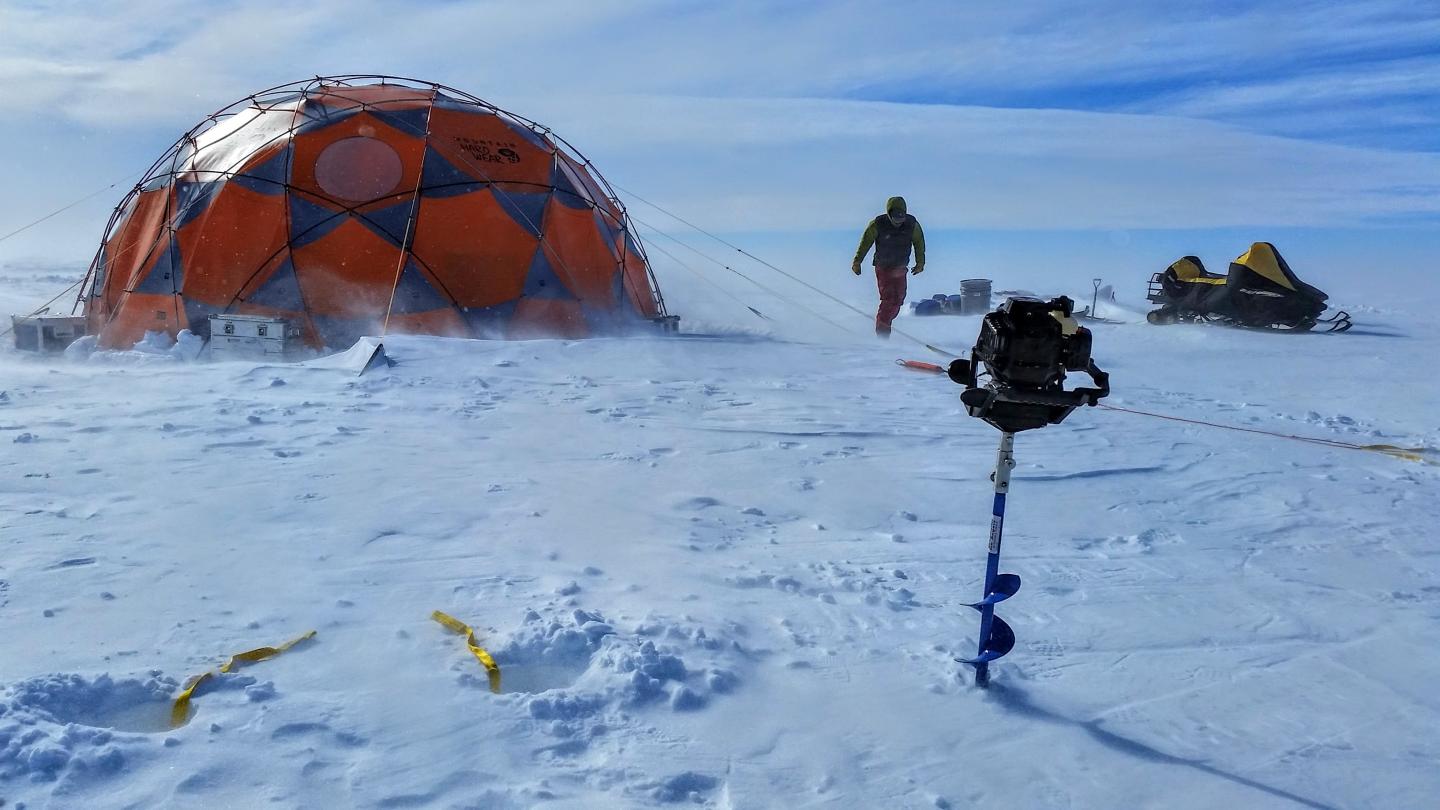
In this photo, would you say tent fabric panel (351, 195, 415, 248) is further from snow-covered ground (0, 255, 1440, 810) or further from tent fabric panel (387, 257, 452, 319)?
snow-covered ground (0, 255, 1440, 810)

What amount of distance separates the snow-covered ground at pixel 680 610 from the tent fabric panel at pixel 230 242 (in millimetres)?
4459

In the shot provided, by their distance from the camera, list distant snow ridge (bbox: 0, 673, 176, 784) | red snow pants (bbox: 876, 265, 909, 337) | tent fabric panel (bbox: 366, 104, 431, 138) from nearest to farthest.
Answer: distant snow ridge (bbox: 0, 673, 176, 784), tent fabric panel (bbox: 366, 104, 431, 138), red snow pants (bbox: 876, 265, 909, 337)

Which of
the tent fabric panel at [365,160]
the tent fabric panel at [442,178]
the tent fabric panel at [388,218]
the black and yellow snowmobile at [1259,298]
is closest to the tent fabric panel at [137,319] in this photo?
the tent fabric panel at [365,160]

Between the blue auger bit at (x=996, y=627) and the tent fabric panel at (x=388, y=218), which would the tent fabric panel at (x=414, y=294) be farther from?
the blue auger bit at (x=996, y=627)

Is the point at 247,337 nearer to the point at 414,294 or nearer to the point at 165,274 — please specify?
the point at 414,294

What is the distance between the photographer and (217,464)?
16.3ft

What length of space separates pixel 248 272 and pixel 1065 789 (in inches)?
434

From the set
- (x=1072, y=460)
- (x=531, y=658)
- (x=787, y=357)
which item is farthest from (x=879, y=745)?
(x=787, y=357)

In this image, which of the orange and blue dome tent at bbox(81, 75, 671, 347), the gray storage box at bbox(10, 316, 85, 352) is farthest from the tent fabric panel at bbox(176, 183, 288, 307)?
the gray storage box at bbox(10, 316, 85, 352)

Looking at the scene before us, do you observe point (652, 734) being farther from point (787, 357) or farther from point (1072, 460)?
point (787, 357)

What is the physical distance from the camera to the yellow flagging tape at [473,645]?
2.87 meters

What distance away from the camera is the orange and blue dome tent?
10.9m

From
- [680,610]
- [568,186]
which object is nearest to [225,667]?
[680,610]

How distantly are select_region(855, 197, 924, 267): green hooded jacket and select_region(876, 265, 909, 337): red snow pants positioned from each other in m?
0.10
